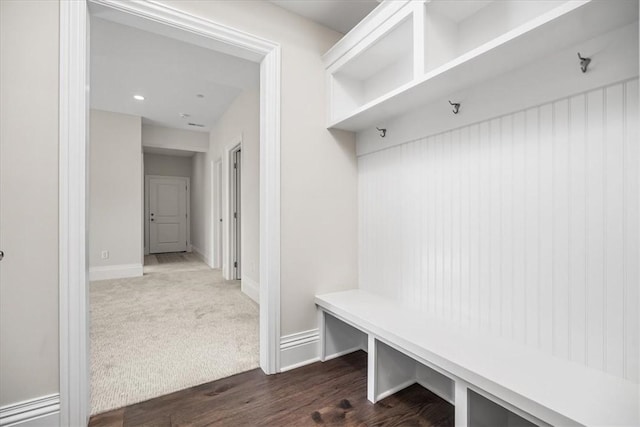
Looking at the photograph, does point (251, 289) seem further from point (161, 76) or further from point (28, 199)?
point (161, 76)

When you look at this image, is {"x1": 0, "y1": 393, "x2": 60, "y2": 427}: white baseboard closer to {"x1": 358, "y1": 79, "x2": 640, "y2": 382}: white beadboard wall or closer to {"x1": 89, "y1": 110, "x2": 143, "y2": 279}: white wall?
{"x1": 358, "y1": 79, "x2": 640, "y2": 382}: white beadboard wall

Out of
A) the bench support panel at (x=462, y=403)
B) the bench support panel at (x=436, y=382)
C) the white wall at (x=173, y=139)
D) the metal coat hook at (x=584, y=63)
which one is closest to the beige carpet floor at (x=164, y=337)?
the bench support panel at (x=436, y=382)

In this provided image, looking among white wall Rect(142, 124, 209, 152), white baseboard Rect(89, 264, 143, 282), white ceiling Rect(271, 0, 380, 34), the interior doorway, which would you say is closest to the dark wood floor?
white ceiling Rect(271, 0, 380, 34)

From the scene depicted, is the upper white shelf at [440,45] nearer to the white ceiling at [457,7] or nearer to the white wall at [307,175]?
the white ceiling at [457,7]

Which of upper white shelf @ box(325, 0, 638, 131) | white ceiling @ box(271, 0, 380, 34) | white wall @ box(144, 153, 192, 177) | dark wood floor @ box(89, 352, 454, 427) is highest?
white ceiling @ box(271, 0, 380, 34)

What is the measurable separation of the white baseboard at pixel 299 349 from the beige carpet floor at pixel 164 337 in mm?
226

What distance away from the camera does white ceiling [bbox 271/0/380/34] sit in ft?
6.63

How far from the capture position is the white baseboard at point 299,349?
2.04 m

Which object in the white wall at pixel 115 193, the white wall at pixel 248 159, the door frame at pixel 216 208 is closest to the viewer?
the white wall at pixel 248 159

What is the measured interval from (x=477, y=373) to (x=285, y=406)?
1.03 m

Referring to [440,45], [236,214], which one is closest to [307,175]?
[440,45]

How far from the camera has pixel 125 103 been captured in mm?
4438

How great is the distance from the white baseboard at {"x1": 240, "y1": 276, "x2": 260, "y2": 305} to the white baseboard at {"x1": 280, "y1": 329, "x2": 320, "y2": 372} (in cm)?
151

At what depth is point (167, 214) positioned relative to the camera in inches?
302
